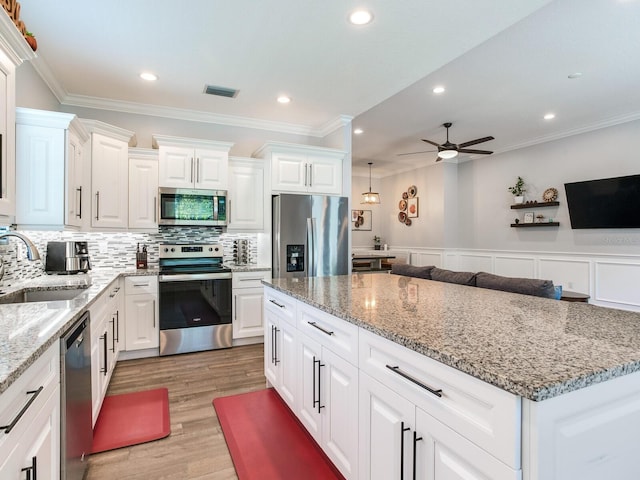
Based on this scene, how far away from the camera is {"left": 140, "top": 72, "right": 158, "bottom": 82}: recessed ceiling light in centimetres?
326

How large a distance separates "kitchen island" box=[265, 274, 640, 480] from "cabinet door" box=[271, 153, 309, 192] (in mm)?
2710

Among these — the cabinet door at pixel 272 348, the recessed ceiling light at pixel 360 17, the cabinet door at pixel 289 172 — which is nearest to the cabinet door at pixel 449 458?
the cabinet door at pixel 272 348

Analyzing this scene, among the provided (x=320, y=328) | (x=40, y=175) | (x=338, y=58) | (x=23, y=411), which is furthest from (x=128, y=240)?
(x=23, y=411)

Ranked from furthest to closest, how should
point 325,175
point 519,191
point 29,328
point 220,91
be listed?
point 519,191, point 325,175, point 220,91, point 29,328

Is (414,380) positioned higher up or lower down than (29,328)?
lower down

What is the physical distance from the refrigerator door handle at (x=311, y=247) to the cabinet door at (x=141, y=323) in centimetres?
168

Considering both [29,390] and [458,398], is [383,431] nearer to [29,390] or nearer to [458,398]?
[458,398]

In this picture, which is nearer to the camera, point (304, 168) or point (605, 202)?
point (304, 168)

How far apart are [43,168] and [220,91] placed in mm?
1774

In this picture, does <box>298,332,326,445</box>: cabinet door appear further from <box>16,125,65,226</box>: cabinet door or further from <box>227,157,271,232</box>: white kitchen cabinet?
<box>227,157,271,232</box>: white kitchen cabinet

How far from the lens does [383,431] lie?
1339 mm

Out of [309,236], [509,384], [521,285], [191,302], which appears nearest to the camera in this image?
[509,384]

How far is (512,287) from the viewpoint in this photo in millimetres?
2789

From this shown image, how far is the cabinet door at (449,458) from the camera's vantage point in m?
0.91
